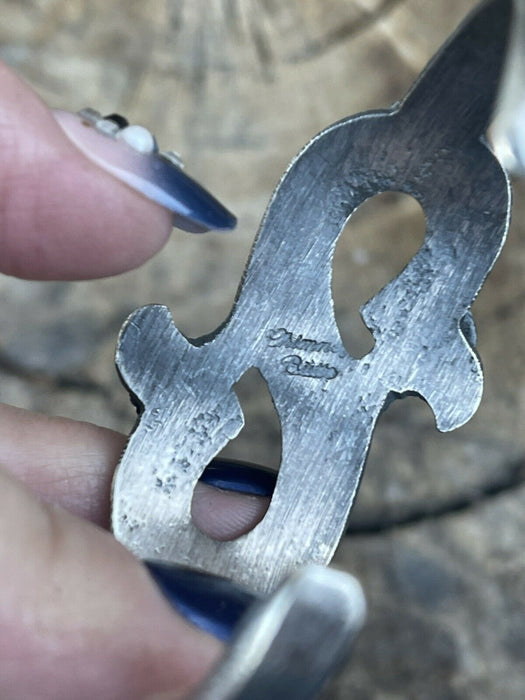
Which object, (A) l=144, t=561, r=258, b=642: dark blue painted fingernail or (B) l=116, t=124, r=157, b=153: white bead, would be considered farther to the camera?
(B) l=116, t=124, r=157, b=153: white bead

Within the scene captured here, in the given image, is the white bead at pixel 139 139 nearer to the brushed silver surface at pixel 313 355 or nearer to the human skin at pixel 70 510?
the human skin at pixel 70 510

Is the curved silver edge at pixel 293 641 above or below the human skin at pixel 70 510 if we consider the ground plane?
above

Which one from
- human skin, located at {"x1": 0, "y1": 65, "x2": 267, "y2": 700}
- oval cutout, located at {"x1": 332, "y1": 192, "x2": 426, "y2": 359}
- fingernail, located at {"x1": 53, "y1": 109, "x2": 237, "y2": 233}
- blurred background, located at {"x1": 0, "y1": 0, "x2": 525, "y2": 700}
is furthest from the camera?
oval cutout, located at {"x1": 332, "y1": 192, "x2": 426, "y2": 359}

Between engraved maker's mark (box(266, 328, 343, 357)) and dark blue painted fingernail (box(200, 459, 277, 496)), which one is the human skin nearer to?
dark blue painted fingernail (box(200, 459, 277, 496))

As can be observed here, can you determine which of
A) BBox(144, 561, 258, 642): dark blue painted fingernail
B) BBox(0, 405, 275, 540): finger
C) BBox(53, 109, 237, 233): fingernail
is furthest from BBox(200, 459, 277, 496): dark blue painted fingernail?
BBox(53, 109, 237, 233): fingernail

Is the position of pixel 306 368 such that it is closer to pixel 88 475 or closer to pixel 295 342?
pixel 295 342

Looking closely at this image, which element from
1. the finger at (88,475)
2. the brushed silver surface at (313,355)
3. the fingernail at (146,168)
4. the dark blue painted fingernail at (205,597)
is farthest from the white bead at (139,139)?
the dark blue painted fingernail at (205,597)
